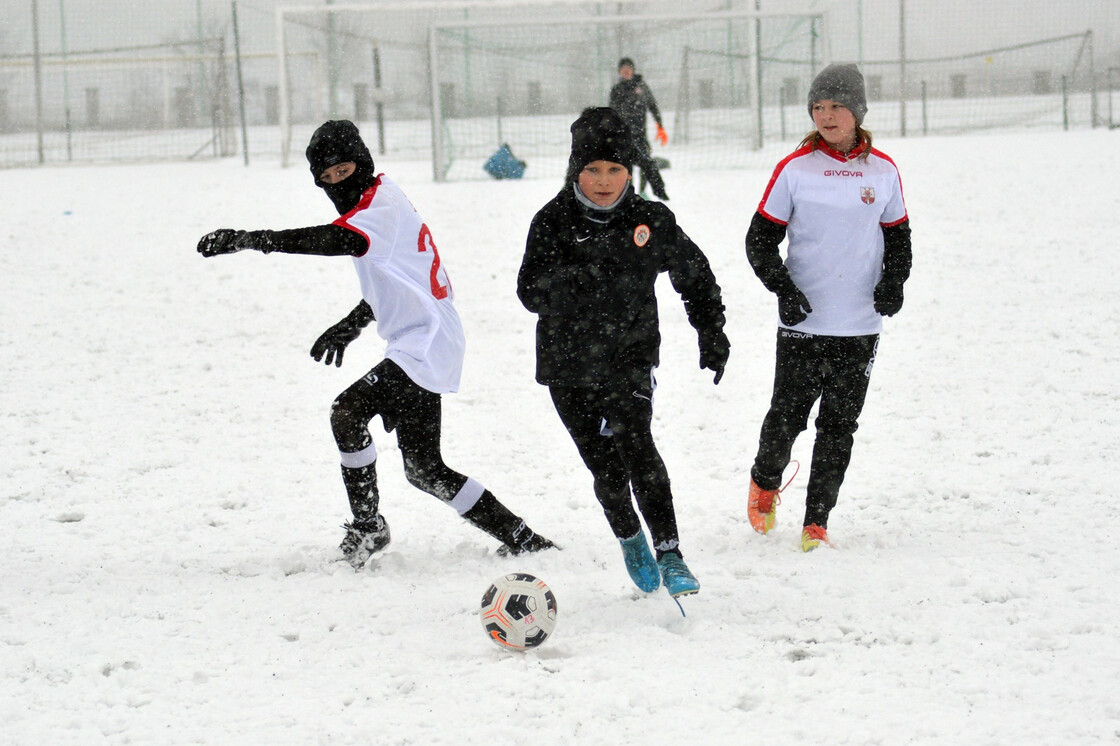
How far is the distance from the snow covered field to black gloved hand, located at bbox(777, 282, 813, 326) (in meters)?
0.88

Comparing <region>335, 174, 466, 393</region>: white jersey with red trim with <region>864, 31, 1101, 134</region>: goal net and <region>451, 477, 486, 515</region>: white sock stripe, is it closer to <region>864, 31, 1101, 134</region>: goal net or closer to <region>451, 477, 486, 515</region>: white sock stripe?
<region>451, 477, 486, 515</region>: white sock stripe

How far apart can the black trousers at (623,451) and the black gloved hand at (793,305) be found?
72 cm

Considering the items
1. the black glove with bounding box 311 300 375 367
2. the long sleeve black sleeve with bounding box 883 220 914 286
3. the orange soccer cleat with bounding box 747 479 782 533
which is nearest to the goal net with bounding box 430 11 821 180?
the black glove with bounding box 311 300 375 367

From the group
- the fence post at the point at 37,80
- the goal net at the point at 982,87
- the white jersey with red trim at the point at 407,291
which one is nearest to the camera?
the white jersey with red trim at the point at 407,291

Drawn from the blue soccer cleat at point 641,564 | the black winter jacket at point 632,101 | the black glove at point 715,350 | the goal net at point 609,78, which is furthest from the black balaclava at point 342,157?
the goal net at point 609,78

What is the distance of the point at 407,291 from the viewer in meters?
3.84

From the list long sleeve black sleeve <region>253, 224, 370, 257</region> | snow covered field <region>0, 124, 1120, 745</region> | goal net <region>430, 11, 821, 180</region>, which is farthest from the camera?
goal net <region>430, 11, 821, 180</region>

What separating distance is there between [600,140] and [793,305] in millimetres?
1026

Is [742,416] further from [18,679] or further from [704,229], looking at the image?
[704,229]

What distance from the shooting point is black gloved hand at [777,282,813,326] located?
3807 millimetres

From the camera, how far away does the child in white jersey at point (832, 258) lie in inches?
151

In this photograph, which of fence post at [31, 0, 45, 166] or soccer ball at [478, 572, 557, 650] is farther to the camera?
fence post at [31, 0, 45, 166]

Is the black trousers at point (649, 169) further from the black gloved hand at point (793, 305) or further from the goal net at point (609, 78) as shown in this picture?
the black gloved hand at point (793, 305)

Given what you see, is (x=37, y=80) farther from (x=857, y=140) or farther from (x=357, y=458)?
(x=857, y=140)
